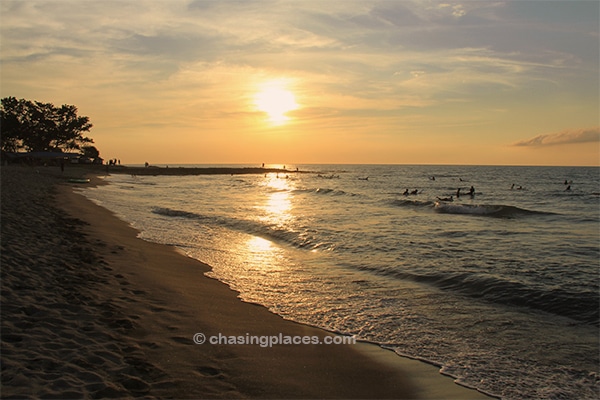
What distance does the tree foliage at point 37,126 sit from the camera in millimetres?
84250

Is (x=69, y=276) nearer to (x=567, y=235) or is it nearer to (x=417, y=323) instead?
(x=417, y=323)

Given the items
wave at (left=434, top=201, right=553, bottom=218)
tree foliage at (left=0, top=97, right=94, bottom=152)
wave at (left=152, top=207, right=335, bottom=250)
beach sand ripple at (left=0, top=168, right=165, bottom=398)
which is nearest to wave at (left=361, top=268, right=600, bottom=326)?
wave at (left=152, top=207, right=335, bottom=250)

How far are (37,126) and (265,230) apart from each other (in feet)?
298

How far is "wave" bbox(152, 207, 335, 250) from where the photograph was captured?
15939 mm

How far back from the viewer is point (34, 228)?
40.4 ft

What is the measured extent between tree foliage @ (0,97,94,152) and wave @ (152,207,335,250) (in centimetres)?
7753

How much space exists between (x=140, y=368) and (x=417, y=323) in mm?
4884

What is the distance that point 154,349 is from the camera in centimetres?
554

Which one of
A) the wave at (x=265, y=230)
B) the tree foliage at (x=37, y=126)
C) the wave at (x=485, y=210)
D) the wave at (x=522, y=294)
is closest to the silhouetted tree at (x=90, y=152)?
the tree foliage at (x=37, y=126)

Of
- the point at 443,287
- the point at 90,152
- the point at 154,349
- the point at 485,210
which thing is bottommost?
the point at 443,287

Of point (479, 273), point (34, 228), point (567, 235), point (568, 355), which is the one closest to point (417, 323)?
point (568, 355)

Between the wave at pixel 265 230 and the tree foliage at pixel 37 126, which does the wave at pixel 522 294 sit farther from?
the tree foliage at pixel 37 126

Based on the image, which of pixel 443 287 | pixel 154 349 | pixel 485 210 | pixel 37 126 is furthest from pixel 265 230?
pixel 37 126

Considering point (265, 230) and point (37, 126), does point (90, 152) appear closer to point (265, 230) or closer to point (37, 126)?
point (37, 126)
